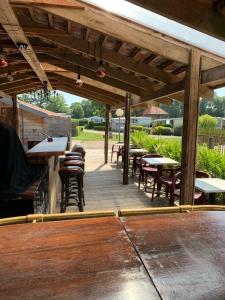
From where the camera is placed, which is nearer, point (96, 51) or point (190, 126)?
point (190, 126)

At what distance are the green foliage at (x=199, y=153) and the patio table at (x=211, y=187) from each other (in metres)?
1.14

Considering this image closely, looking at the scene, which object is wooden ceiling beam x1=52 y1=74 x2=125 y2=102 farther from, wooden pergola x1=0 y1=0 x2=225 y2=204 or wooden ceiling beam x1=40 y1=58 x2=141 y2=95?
wooden pergola x1=0 y1=0 x2=225 y2=204

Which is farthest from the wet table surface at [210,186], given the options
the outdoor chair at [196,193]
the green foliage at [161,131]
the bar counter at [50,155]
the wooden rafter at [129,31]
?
the green foliage at [161,131]

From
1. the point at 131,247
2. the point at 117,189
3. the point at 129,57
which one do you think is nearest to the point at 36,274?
the point at 131,247

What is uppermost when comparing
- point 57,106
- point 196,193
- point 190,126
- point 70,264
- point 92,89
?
point 57,106

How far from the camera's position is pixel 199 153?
599 cm

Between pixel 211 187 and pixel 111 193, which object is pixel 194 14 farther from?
pixel 111 193

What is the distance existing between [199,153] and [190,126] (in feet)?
8.91

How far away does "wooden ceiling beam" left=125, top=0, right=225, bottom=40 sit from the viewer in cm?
174

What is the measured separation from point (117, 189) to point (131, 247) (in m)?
5.47

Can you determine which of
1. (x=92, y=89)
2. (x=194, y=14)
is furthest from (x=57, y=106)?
(x=194, y=14)

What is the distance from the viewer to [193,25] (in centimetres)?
185

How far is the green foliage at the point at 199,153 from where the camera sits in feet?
17.6

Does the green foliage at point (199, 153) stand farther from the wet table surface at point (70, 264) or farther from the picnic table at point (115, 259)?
the wet table surface at point (70, 264)
